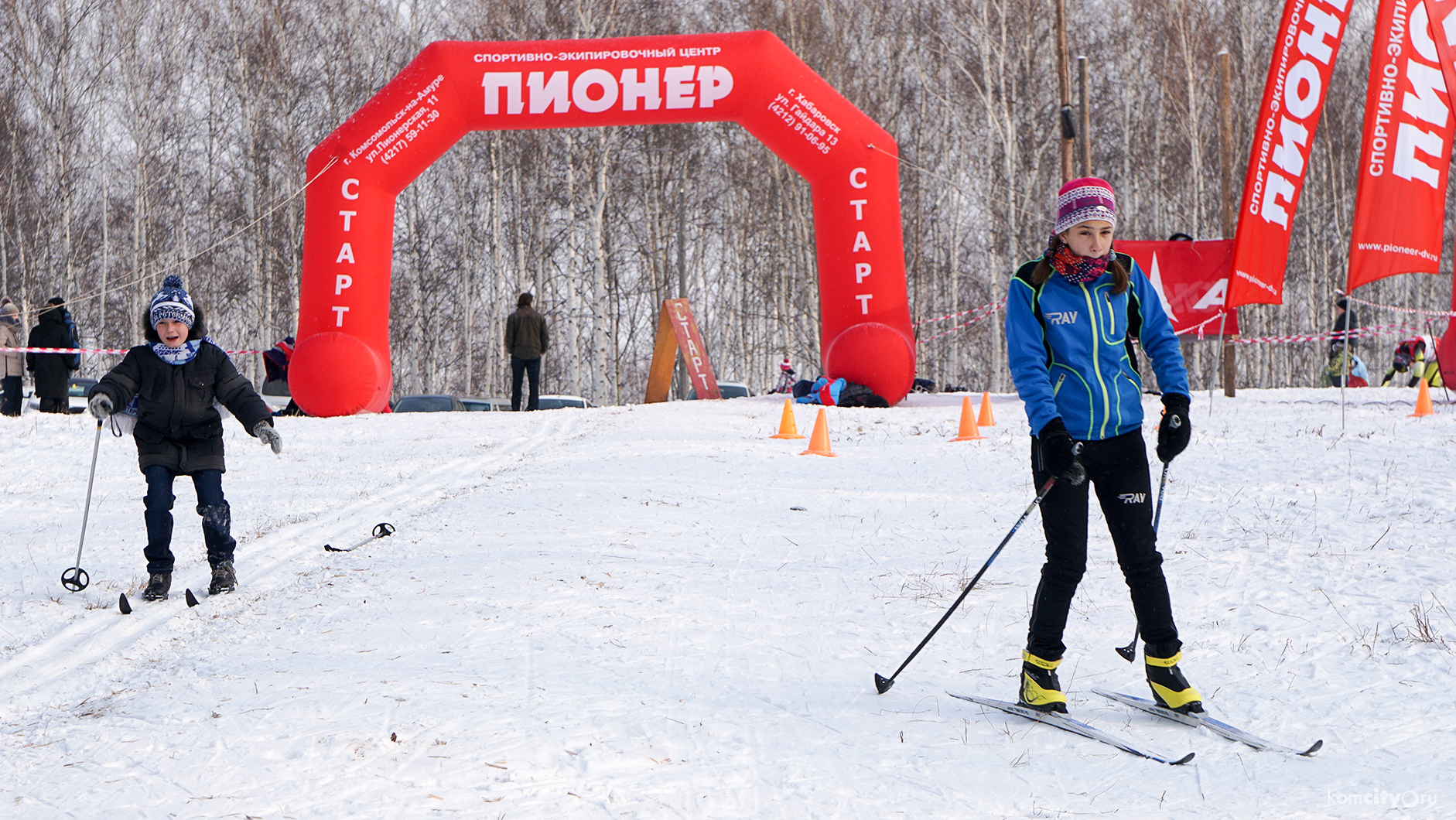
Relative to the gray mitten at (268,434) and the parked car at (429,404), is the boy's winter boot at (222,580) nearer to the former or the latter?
the gray mitten at (268,434)

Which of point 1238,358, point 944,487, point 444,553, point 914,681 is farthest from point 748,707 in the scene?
point 1238,358

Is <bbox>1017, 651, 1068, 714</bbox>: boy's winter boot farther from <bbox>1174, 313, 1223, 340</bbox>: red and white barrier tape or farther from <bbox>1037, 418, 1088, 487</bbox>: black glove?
<bbox>1174, 313, 1223, 340</bbox>: red and white barrier tape

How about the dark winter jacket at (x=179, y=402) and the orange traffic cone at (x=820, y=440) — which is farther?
the orange traffic cone at (x=820, y=440)

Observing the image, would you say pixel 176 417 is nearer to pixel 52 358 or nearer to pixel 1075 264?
pixel 1075 264

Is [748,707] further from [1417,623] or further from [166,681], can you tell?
[1417,623]

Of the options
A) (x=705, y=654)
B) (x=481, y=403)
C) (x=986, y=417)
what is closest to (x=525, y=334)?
(x=481, y=403)

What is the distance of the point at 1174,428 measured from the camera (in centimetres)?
318

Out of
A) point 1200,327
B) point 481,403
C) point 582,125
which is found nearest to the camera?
point 582,125

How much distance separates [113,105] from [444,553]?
24.7 meters

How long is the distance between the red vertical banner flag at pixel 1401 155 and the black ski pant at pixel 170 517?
8.39 m

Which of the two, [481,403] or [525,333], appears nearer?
[525,333]

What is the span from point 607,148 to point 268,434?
1858 cm

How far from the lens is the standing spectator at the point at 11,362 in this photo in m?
13.1

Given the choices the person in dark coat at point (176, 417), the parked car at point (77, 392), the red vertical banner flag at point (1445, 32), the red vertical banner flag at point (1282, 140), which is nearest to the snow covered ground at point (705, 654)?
the person in dark coat at point (176, 417)
